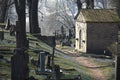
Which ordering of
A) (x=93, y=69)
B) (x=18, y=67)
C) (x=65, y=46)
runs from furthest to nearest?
(x=65, y=46)
(x=93, y=69)
(x=18, y=67)

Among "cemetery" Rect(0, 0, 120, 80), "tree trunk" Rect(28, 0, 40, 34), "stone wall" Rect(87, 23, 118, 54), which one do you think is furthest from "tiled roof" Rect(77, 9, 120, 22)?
"tree trunk" Rect(28, 0, 40, 34)

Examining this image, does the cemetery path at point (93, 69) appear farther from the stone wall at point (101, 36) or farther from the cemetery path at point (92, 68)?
the stone wall at point (101, 36)

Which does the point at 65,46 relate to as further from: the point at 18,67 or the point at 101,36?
the point at 18,67

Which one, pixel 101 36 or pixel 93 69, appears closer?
pixel 93 69

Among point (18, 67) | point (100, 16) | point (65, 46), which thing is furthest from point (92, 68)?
point (65, 46)

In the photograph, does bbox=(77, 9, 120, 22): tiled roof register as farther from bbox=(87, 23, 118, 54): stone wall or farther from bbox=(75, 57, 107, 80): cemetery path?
bbox=(75, 57, 107, 80): cemetery path

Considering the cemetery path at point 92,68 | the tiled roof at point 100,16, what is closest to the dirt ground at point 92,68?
the cemetery path at point 92,68

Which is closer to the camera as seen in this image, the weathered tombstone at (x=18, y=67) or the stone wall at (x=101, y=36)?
the weathered tombstone at (x=18, y=67)

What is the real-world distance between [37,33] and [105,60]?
1032 cm

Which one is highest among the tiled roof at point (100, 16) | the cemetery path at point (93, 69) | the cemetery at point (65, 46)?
the tiled roof at point (100, 16)

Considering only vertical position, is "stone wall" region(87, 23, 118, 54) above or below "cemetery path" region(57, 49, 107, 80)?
above

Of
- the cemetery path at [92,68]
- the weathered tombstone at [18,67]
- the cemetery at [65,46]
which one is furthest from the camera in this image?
the cemetery path at [92,68]

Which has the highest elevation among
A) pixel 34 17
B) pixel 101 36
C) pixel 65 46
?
pixel 34 17

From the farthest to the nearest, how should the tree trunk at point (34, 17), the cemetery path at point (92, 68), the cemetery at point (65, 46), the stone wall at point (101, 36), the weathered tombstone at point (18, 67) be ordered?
the tree trunk at point (34, 17), the stone wall at point (101, 36), the cemetery path at point (92, 68), the cemetery at point (65, 46), the weathered tombstone at point (18, 67)
